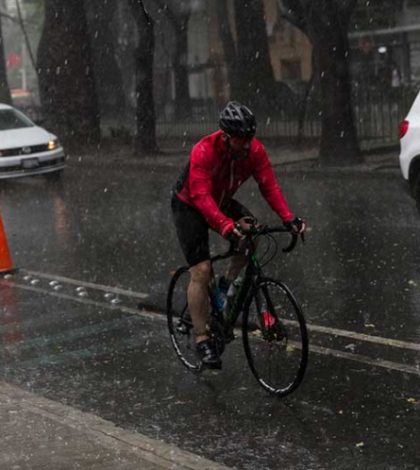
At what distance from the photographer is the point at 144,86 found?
26422 millimetres

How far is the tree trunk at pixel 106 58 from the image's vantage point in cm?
4631

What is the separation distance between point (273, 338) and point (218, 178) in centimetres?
103

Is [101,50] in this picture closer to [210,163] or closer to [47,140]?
[47,140]

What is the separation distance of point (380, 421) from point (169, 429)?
1.18 meters

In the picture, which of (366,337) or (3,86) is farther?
(3,86)

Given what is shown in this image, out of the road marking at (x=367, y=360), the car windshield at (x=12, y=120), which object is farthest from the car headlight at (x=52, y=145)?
the road marking at (x=367, y=360)

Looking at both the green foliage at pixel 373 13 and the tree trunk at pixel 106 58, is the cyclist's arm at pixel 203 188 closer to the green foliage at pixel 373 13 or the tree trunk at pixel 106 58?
the green foliage at pixel 373 13

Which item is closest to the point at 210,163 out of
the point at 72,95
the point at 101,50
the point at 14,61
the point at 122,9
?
the point at 72,95

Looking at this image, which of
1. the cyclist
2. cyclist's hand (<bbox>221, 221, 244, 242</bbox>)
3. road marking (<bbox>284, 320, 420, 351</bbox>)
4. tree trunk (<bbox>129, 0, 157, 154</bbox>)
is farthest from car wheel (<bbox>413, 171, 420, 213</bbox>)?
tree trunk (<bbox>129, 0, 157, 154</bbox>)

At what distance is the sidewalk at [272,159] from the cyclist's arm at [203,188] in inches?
514

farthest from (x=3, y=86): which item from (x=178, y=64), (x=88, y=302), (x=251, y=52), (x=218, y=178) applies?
(x=218, y=178)

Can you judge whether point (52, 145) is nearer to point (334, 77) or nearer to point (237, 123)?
point (334, 77)

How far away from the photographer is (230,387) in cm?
663

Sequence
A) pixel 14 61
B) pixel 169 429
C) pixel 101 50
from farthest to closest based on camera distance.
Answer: pixel 14 61, pixel 101 50, pixel 169 429
